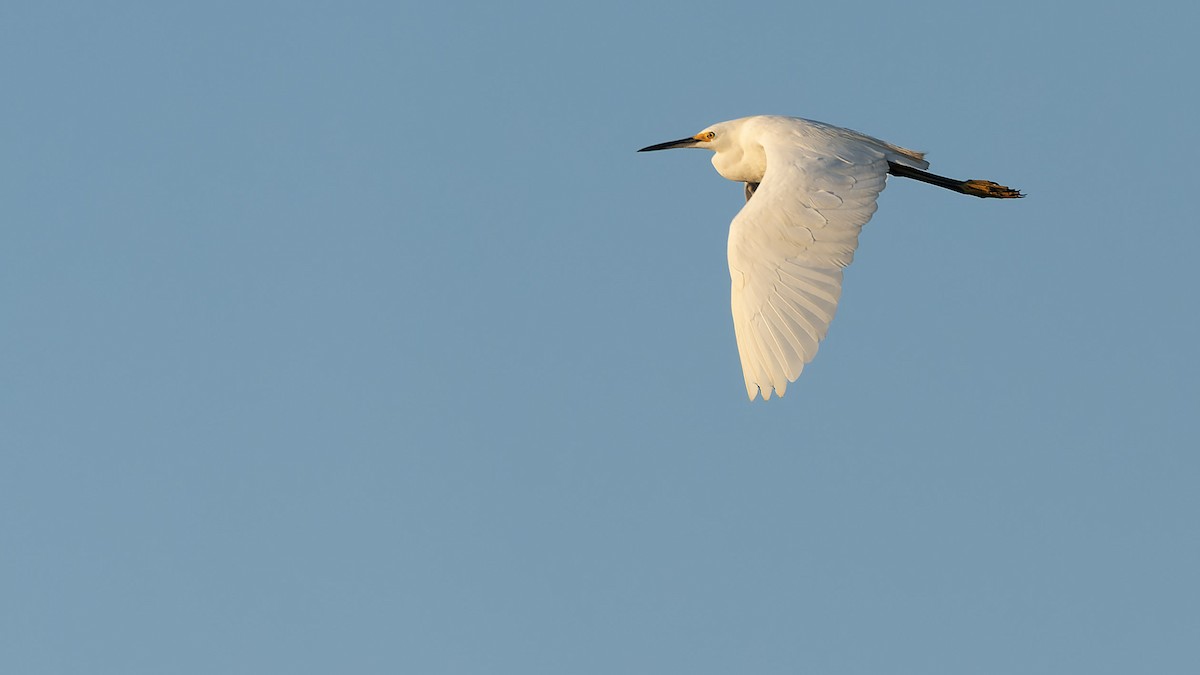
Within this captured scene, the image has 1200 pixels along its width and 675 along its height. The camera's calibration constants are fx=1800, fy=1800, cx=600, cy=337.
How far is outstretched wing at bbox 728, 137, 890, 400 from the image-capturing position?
54.0ft

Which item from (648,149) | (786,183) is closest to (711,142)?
(648,149)

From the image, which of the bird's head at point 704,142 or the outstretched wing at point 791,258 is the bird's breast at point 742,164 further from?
the outstretched wing at point 791,258

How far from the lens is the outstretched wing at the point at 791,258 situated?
1645 centimetres

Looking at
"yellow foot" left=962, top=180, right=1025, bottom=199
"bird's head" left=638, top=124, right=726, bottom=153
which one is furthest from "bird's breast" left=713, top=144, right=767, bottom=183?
"yellow foot" left=962, top=180, right=1025, bottom=199

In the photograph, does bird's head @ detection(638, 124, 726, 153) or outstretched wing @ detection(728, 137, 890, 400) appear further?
bird's head @ detection(638, 124, 726, 153)

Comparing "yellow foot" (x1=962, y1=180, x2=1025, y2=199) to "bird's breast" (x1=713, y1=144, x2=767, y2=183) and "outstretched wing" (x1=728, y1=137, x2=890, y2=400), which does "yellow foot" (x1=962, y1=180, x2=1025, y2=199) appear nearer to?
"bird's breast" (x1=713, y1=144, x2=767, y2=183)

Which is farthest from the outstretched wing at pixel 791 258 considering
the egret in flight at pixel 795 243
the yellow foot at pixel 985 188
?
the yellow foot at pixel 985 188

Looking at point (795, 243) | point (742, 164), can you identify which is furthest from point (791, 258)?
point (742, 164)

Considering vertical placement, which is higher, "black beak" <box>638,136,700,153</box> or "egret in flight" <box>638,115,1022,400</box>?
"black beak" <box>638,136,700,153</box>

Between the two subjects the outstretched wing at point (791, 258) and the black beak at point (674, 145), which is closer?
the outstretched wing at point (791, 258)

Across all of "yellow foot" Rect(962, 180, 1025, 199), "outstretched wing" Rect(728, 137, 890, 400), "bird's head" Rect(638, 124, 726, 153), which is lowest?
"outstretched wing" Rect(728, 137, 890, 400)

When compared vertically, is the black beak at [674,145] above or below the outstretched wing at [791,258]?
above

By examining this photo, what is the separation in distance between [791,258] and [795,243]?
213mm

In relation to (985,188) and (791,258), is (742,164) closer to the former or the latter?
(985,188)
